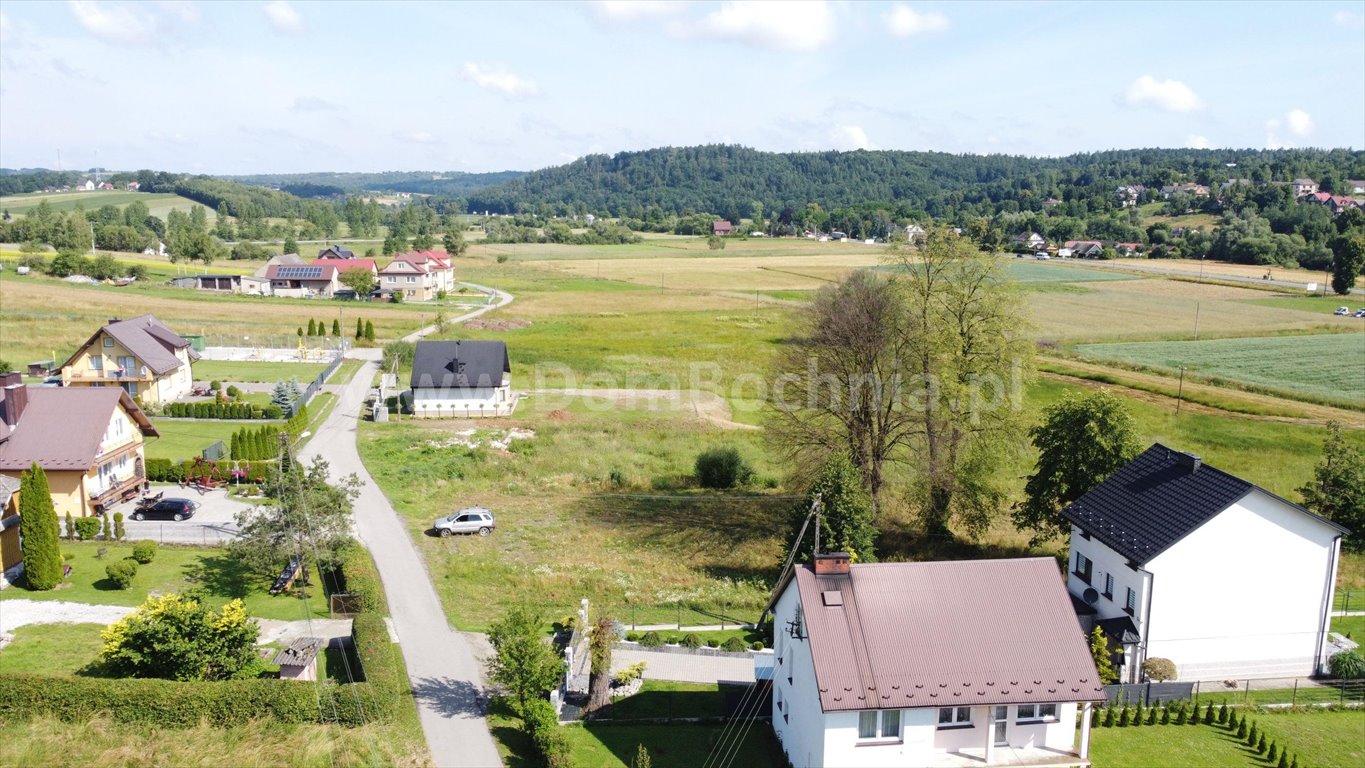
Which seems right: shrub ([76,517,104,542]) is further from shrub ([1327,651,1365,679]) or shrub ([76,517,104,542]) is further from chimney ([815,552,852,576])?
shrub ([1327,651,1365,679])

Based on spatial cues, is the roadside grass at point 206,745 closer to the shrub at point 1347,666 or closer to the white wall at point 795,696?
the white wall at point 795,696

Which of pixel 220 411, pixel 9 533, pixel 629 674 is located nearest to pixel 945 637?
pixel 629 674

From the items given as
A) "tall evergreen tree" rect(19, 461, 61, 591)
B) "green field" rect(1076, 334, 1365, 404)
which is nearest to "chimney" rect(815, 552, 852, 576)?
"tall evergreen tree" rect(19, 461, 61, 591)

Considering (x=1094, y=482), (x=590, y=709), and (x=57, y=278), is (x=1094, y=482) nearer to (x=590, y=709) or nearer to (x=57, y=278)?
(x=590, y=709)

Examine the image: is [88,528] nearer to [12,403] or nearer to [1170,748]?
[12,403]

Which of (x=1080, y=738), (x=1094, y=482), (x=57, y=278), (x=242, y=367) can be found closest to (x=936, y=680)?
(x=1080, y=738)
